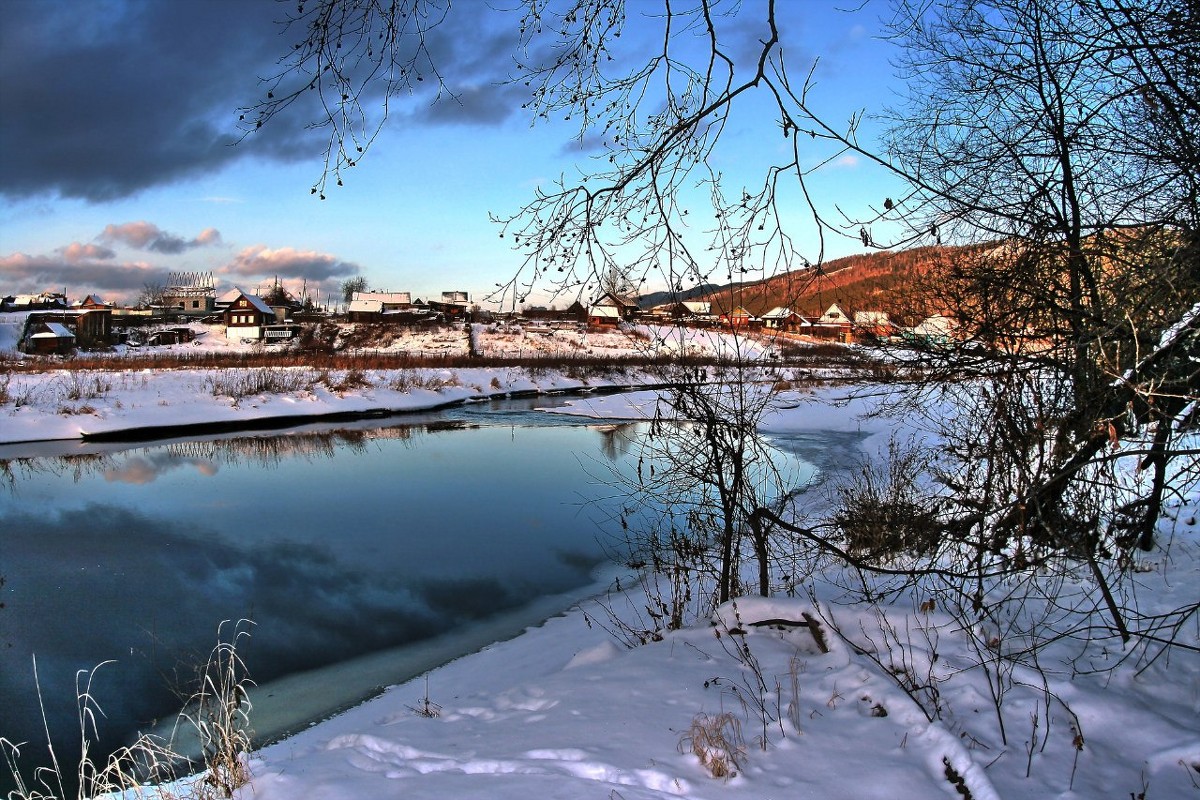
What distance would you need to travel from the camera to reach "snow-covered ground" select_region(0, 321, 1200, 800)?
11.0 ft

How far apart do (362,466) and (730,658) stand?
12.7 m

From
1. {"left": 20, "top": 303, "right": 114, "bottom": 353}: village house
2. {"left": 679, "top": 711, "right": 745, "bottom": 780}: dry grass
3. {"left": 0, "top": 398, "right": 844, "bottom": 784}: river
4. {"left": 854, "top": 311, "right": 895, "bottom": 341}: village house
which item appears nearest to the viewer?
{"left": 679, "top": 711, "right": 745, "bottom": 780}: dry grass

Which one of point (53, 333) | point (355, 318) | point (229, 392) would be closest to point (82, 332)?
point (53, 333)

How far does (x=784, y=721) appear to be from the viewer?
396cm

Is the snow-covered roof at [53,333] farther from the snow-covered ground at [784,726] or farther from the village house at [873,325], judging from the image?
the village house at [873,325]

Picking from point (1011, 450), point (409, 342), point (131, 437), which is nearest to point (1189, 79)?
point (1011, 450)

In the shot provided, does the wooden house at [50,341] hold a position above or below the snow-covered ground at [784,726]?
above

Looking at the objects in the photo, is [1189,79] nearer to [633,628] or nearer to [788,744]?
[788,744]

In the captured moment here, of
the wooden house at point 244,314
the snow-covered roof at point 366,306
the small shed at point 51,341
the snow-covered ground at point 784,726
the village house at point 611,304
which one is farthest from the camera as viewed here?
the snow-covered roof at point 366,306

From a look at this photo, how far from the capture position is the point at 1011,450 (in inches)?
168

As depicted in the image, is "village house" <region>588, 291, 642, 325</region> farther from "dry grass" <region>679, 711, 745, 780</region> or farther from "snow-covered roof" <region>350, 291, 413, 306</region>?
"snow-covered roof" <region>350, 291, 413, 306</region>

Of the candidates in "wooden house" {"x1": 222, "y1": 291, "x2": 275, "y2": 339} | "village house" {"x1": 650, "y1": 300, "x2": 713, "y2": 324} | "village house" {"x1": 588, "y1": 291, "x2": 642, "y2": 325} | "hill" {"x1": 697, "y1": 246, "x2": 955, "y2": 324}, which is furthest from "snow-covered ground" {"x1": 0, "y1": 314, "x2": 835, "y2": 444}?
"wooden house" {"x1": 222, "y1": 291, "x2": 275, "y2": 339}

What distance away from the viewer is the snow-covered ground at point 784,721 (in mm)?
3348

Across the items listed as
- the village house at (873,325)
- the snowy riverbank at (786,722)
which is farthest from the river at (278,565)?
the village house at (873,325)
